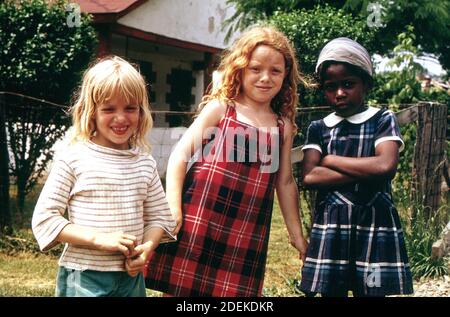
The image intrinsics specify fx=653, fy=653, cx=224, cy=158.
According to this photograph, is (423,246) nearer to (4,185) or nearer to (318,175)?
(318,175)

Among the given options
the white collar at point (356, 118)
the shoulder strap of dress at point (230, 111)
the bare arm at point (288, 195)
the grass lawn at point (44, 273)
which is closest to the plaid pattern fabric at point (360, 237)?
the white collar at point (356, 118)

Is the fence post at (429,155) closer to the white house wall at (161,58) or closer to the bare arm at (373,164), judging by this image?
the bare arm at (373,164)

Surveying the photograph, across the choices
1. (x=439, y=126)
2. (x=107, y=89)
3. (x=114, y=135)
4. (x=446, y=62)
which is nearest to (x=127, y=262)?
(x=114, y=135)

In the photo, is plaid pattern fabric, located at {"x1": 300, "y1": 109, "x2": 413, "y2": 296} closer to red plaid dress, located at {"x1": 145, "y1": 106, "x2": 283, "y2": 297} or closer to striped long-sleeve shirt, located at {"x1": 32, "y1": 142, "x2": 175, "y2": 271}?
red plaid dress, located at {"x1": 145, "y1": 106, "x2": 283, "y2": 297}

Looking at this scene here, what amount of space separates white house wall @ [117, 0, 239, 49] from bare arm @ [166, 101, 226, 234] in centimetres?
764

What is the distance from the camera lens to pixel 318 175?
2629 mm

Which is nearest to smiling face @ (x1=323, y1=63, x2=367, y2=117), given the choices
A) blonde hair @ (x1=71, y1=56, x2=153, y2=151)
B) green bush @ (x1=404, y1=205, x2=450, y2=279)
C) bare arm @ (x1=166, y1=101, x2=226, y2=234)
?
bare arm @ (x1=166, y1=101, x2=226, y2=234)

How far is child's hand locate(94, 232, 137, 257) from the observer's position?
2.20 meters

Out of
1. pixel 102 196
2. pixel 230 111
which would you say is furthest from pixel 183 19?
pixel 102 196

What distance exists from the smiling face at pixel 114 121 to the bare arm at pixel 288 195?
73 cm

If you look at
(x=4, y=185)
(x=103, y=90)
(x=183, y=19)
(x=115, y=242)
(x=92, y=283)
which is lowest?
(x=4, y=185)

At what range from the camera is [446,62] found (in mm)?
14750

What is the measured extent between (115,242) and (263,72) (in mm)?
991
